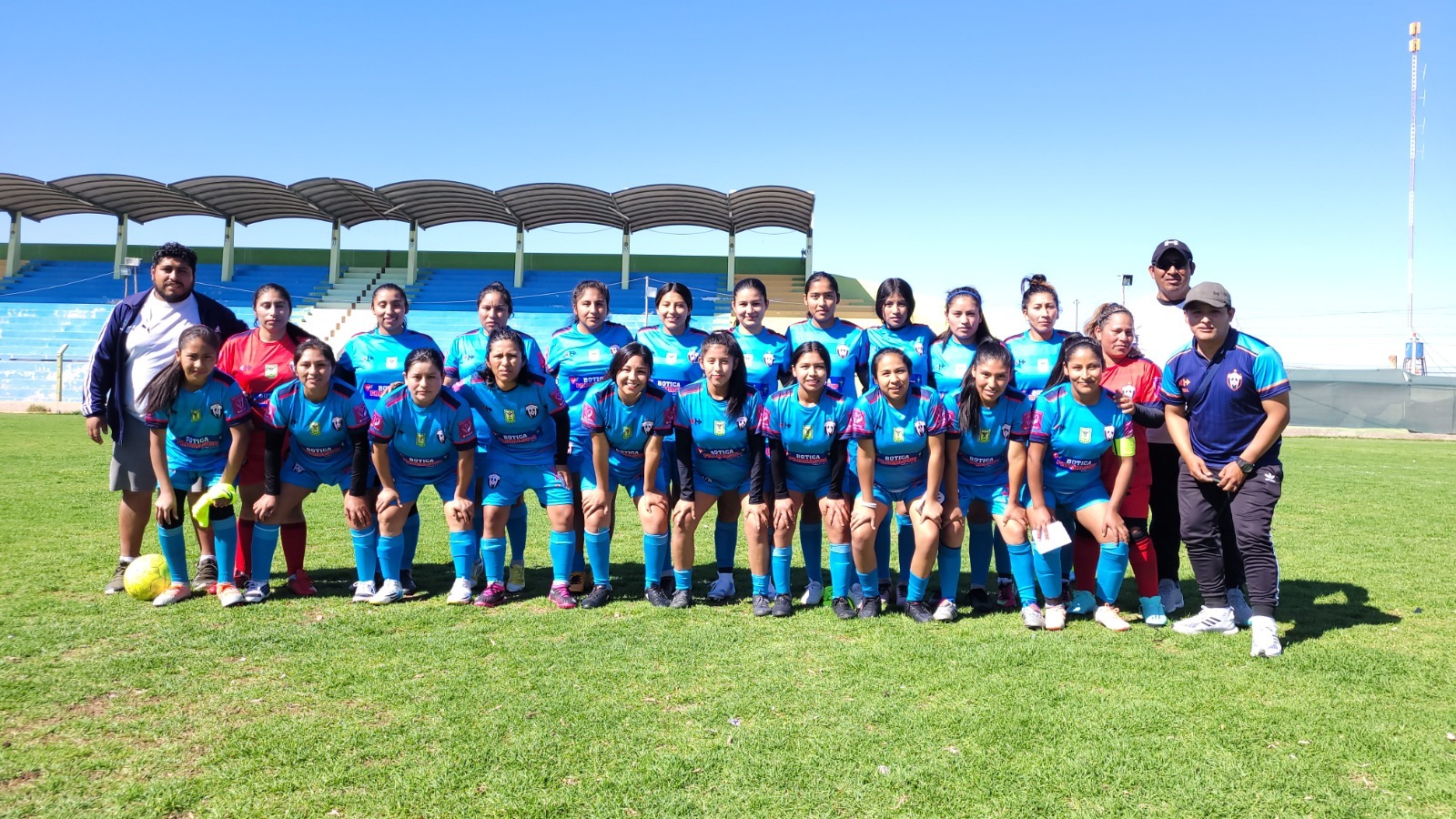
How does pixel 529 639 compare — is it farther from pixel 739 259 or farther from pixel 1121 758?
pixel 739 259

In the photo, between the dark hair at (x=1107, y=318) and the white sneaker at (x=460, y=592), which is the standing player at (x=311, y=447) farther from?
the dark hair at (x=1107, y=318)

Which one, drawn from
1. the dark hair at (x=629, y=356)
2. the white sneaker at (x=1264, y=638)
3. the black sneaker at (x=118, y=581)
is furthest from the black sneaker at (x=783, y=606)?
the black sneaker at (x=118, y=581)

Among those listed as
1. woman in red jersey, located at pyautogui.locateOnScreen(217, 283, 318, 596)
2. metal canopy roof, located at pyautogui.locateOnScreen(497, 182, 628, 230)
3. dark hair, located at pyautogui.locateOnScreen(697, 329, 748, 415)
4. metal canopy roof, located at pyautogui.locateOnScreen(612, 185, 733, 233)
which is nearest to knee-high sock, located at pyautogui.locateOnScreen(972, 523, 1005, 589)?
dark hair, located at pyautogui.locateOnScreen(697, 329, 748, 415)

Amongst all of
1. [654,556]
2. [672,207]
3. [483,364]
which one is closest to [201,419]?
[483,364]

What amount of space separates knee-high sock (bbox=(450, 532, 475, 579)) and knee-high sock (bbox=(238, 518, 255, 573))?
1.33 metres

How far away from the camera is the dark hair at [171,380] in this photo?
16.3 feet

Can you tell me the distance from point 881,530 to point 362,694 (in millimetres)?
2903

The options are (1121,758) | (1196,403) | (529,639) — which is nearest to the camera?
(1121,758)

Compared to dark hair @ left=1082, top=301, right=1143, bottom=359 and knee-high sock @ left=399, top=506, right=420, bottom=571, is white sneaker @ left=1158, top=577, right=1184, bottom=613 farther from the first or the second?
knee-high sock @ left=399, top=506, right=420, bottom=571

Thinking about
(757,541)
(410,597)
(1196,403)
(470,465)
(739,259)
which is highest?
(739,259)

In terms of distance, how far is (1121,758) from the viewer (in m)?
3.00

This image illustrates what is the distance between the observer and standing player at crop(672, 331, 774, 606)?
4.93 m

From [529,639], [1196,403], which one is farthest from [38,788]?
[1196,403]

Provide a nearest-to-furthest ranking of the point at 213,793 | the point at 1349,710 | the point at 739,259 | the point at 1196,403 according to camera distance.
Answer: the point at 213,793
the point at 1349,710
the point at 1196,403
the point at 739,259
